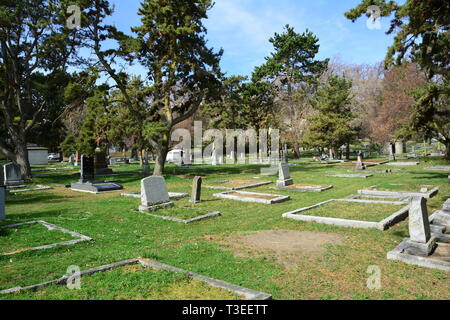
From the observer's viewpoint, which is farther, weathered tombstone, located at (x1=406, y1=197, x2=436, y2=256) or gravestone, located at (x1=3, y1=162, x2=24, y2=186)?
gravestone, located at (x1=3, y1=162, x2=24, y2=186)

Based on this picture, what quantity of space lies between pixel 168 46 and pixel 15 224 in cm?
1683

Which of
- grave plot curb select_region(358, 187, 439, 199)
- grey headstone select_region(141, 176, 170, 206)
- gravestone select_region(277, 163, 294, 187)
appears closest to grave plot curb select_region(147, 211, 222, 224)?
grey headstone select_region(141, 176, 170, 206)

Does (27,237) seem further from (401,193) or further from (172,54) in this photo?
(172,54)

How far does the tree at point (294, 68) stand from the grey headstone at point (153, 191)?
30510 millimetres

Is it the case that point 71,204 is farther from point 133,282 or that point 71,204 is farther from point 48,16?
point 48,16

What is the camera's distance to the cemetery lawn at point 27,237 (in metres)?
7.22

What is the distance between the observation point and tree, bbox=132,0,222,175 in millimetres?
21188

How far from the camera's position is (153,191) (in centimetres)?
1166

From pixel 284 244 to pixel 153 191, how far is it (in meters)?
6.01

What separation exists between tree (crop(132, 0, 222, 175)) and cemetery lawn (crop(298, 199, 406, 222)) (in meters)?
12.9

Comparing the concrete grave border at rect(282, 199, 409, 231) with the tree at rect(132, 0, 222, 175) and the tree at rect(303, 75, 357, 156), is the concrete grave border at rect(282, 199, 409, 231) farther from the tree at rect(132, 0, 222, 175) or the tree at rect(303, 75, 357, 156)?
the tree at rect(303, 75, 357, 156)

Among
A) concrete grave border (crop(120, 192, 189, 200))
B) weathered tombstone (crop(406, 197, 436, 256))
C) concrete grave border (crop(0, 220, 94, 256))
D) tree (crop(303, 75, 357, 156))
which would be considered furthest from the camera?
tree (crop(303, 75, 357, 156))
